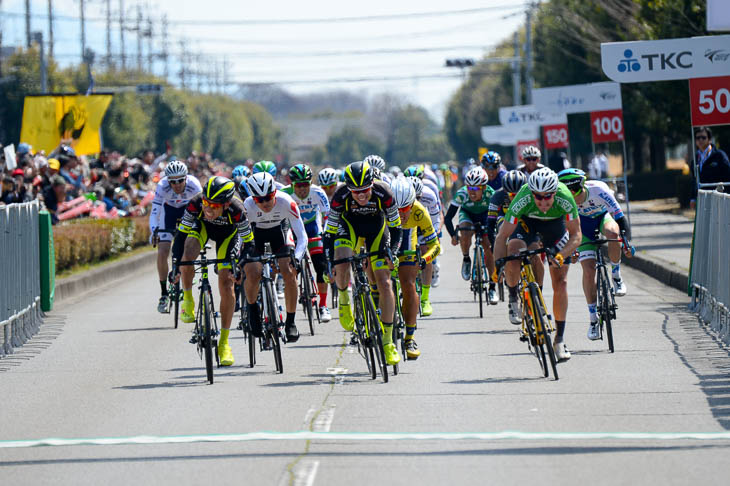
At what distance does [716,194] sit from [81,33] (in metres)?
64.4

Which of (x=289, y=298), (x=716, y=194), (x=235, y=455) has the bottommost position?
(x=235, y=455)

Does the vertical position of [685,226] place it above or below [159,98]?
below

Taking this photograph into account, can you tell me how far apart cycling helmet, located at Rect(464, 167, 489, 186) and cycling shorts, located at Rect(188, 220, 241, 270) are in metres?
4.78

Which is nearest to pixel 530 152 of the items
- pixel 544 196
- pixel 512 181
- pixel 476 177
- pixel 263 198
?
pixel 476 177

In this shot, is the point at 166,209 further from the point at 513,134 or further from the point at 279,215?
the point at 513,134

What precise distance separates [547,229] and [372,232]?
169 centimetres

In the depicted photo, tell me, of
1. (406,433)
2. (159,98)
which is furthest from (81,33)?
(406,433)

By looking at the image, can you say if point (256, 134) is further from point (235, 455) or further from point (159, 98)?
point (235, 455)

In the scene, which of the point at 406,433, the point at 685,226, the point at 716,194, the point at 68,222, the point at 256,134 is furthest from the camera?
the point at 256,134

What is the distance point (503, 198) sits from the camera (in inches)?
575

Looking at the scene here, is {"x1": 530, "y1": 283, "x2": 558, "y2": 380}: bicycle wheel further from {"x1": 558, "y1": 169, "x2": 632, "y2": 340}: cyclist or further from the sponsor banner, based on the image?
the sponsor banner

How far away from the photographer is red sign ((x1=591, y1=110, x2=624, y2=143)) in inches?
1072

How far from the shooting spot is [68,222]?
86.5ft

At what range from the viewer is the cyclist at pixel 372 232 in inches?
426
